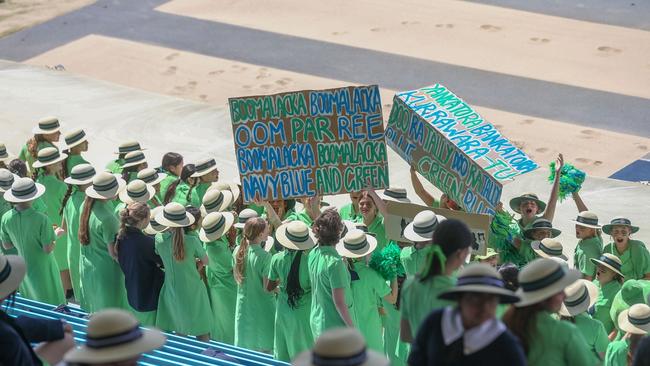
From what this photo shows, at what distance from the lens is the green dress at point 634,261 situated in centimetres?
1018

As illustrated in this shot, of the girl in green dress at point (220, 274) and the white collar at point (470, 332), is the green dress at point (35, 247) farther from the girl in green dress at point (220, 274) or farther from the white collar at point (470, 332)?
the white collar at point (470, 332)

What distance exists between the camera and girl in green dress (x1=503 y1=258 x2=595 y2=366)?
5656mm

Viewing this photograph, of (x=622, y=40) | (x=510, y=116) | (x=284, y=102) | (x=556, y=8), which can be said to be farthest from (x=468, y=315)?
(x=556, y=8)

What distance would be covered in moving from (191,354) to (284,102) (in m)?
2.57

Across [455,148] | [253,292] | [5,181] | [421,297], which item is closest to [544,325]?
[421,297]

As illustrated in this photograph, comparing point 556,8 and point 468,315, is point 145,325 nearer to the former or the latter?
point 468,315

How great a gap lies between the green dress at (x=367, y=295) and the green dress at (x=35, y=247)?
2843 millimetres

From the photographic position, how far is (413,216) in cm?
936

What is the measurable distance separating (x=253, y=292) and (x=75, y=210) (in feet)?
7.05

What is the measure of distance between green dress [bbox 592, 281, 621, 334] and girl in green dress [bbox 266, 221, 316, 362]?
2.29m

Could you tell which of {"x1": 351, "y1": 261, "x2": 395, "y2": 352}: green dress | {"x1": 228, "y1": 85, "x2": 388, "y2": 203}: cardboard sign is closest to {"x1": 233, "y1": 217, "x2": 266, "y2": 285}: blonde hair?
{"x1": 351, "y1": 261, "x2": 395, "y2": 352}: green dress

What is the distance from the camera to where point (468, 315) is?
5.34m

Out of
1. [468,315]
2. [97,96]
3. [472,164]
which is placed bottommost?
[97,96]

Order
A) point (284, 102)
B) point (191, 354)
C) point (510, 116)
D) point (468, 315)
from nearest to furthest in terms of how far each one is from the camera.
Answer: point (468, 315), point (191, 354), point (284, 102), point (510, 116)
